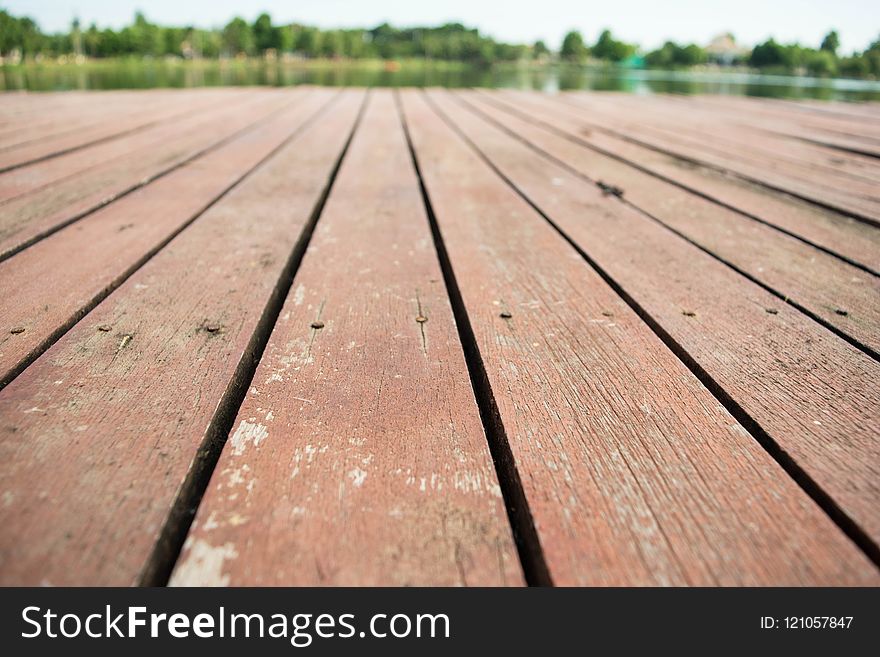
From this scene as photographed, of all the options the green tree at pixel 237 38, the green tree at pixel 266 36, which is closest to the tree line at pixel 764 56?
the green tree at pixel 266 36

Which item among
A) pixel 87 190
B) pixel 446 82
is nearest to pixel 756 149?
pixel 87 190

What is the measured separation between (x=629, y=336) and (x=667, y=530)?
0.43 metres

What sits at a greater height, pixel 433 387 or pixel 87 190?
pixel 87 190

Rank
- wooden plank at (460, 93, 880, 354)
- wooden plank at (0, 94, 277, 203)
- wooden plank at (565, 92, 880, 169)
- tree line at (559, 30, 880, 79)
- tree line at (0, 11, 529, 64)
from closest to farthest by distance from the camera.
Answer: wooden plank at (460, 93, 880, 354) → wooden plank at (0, 94, 277, 203) → wooden plank at (565, 92, 880, 169) → tree line at (559, 30, 880, 79) → tree line at (0, 11, 529, 64)

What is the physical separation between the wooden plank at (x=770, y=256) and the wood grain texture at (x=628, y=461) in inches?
14.9

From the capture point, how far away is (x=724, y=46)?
79.9m

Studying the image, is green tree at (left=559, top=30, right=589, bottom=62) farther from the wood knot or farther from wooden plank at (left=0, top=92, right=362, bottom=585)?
wooden plank at (left=0, top=92, right=362, bottom=585)

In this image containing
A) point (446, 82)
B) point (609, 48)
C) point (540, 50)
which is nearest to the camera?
point (446, 82)

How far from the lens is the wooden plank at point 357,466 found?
472 millimetres

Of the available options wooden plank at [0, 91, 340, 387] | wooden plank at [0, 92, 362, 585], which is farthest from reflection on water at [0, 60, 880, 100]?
wooden plank at [0, 92, 362, 585]

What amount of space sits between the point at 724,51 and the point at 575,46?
28.3 metres

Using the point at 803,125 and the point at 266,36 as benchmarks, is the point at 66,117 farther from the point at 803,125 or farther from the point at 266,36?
the point at 266,36

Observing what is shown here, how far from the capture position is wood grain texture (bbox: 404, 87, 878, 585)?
486 millimetres

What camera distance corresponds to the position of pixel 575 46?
64562 millimetres
